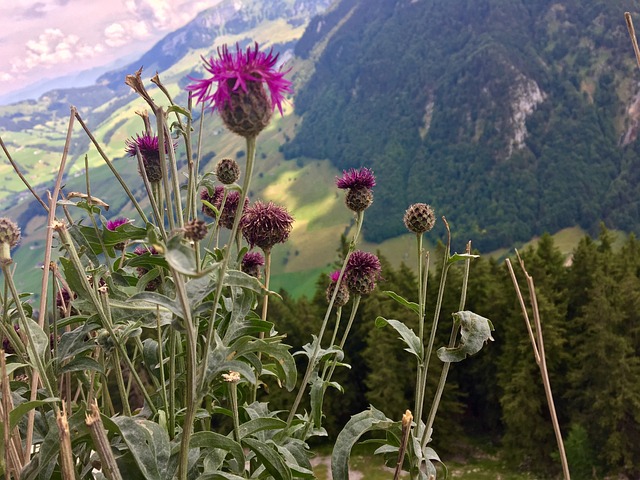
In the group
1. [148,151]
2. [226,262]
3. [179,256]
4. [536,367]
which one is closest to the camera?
[179,256]

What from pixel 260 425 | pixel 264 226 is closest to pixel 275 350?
pixel 260 425

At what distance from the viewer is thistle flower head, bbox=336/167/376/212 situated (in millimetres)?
4141

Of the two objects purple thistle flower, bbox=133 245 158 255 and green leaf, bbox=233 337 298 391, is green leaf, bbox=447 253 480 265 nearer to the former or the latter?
green leaf, bbox=233 337 298 391

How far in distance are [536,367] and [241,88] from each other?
122 ft

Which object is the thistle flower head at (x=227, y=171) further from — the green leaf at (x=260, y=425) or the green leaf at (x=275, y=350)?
the green leaf at (x=260, y=425)

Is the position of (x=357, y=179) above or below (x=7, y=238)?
above

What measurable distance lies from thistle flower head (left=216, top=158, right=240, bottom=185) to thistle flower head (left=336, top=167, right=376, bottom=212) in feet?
2.80

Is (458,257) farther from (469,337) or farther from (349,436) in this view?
(349,436)

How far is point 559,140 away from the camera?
601 feet

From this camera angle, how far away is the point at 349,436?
2438 mm

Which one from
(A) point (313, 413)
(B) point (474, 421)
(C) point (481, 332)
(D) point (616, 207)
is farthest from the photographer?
(D) point (616, 207)

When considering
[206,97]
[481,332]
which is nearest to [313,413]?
[481,332]

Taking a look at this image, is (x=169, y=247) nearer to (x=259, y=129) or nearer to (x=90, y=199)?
(x=259, y=129)

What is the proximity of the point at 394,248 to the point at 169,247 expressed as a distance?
171303 millimetres
